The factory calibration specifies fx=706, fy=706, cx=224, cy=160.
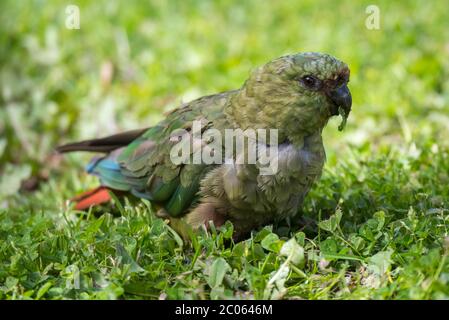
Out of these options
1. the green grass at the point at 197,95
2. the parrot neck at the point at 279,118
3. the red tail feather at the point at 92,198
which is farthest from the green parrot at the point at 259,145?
the red tail feather at the point at 92,198

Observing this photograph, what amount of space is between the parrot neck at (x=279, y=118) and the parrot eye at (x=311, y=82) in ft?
0.28

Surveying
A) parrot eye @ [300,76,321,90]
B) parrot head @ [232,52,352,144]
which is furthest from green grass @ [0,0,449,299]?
parrot eye @ [300,76,321,90]

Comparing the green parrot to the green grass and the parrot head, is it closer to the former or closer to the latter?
the parrot head

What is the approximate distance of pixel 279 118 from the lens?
3.05 metres

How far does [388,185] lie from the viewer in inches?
132

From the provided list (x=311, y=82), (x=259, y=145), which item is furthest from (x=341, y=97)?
(x=259, y=145)

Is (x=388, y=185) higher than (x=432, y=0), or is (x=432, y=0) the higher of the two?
(x=432, y=0)

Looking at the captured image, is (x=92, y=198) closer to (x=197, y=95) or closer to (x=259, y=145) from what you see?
(x=259, y=145)

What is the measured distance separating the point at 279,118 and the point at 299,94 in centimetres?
14

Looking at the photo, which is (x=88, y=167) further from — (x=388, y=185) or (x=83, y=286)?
(x=388, y=185)

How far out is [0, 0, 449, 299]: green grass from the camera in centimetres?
267
